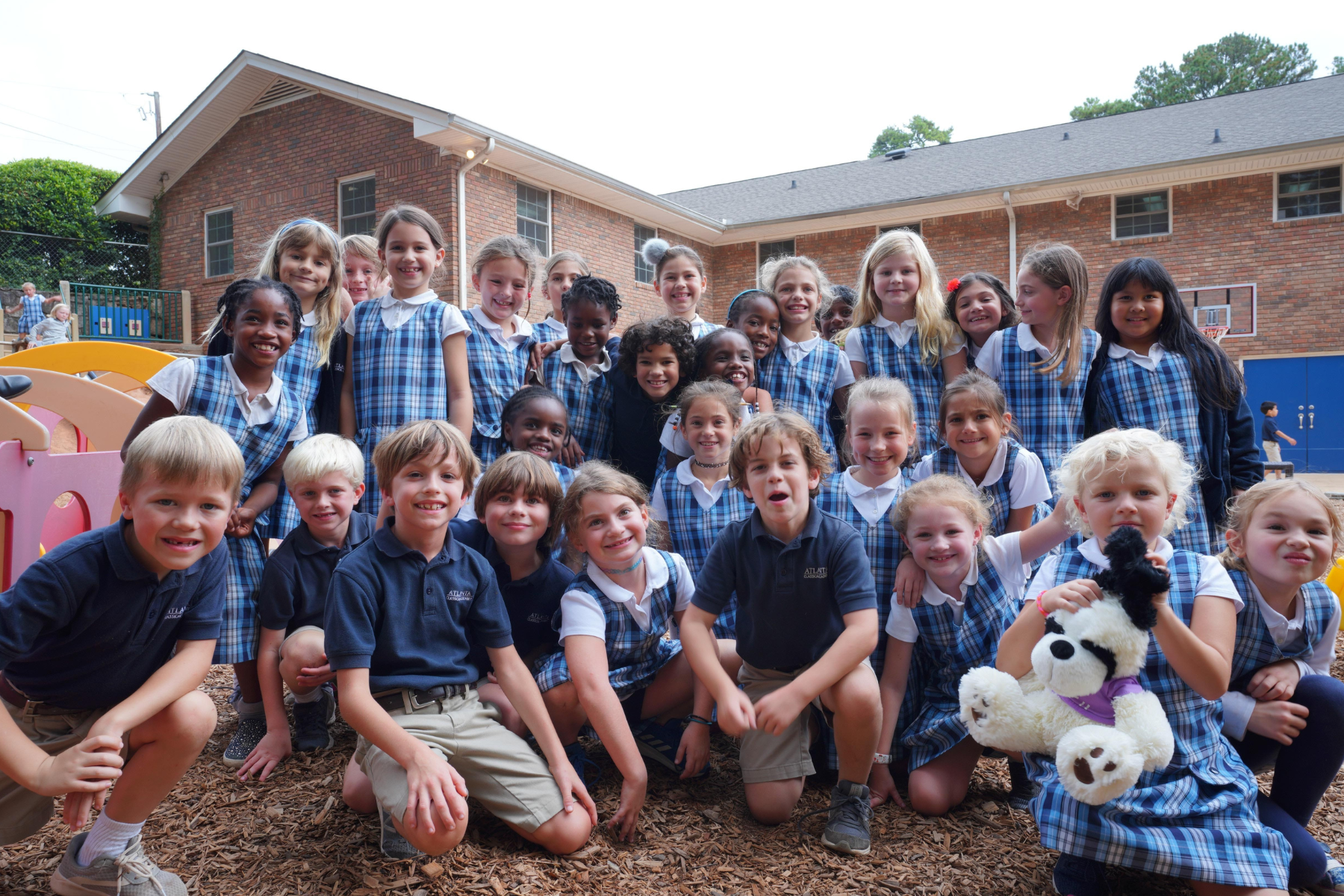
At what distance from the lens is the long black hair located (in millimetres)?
3457

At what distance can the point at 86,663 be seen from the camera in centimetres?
205

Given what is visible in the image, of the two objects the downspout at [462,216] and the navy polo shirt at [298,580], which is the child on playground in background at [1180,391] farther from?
the downspout at [462,216]

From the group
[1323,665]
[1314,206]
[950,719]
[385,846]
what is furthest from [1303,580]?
[1314,206]

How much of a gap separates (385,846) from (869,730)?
4.74ft

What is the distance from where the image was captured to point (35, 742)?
6.89 feet

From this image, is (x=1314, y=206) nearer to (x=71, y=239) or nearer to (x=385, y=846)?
(x=385, y=846)

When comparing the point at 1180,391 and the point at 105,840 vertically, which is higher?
the point at 1180,391

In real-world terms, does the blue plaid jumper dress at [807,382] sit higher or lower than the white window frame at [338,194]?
lower

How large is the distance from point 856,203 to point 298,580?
1612cm

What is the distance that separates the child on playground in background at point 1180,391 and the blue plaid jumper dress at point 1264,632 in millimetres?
1083

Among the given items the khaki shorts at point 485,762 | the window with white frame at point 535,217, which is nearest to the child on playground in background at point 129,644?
the khaki shorts at point 485,762

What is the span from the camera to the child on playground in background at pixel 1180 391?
11.3ft

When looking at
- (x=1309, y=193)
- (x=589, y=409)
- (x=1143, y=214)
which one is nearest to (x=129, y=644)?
(x=589, y=409)

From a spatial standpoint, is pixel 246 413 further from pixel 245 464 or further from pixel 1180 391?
pixel 1180 391
